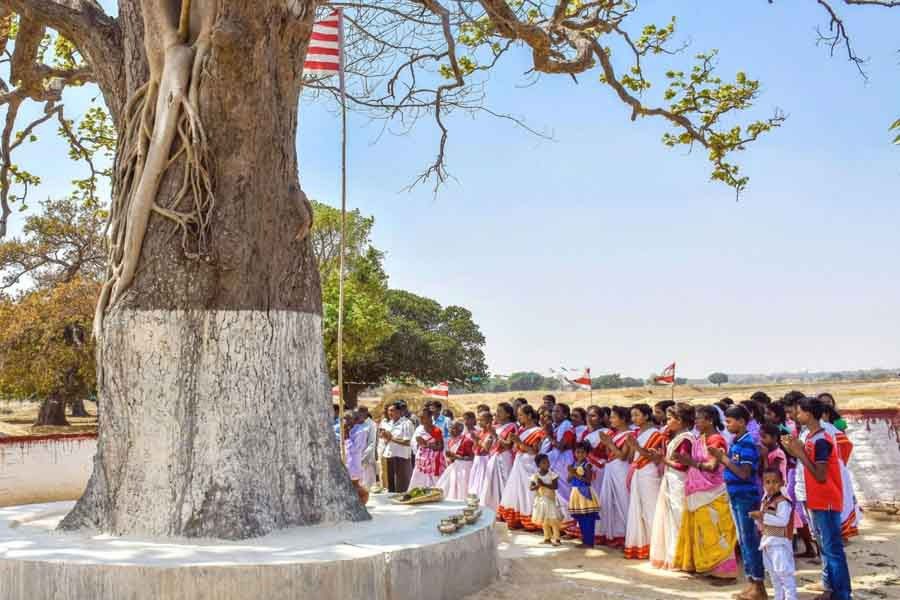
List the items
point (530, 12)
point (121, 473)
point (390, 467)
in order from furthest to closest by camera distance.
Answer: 1. point (390, 467)
2. point (530, 12)
3. point (121, 473)

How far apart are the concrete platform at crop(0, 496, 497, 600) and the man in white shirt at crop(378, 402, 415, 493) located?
6.67 m

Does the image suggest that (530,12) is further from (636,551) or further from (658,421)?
(636,551)

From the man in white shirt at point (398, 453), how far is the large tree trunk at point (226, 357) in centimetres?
621

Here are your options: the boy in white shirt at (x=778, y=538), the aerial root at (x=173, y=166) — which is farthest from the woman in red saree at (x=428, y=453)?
the boy in white shirt at (x=778, y=538)

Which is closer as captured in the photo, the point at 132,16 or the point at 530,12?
the point at 132,16

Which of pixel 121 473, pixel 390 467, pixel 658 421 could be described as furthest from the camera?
pixel 390 467

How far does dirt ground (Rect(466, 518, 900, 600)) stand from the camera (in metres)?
6.79

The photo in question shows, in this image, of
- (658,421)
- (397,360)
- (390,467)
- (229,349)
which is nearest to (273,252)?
(229,349)

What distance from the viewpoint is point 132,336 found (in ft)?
21.5

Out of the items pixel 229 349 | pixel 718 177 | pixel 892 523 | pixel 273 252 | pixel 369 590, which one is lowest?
pixel 892 523

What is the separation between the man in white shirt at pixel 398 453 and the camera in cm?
1321

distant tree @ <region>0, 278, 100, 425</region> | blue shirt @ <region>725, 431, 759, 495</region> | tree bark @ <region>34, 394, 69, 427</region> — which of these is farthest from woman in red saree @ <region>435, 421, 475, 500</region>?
tree bark @ <region>34, 394, 69, 427</region>

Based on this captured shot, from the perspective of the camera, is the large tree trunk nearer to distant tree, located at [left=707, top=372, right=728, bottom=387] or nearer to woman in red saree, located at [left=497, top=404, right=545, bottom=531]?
woman in red saree, located at [left=497, top=404, right=545, bottom=531]

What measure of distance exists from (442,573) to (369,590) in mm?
727
